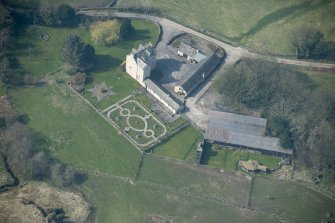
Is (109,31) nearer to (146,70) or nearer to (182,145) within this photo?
(146,70)

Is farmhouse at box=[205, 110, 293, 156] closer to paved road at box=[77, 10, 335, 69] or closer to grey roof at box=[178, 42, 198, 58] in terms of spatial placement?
grey roof at box=[178, 42, 198, 58]

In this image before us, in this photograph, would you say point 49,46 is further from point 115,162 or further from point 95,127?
point 115,162

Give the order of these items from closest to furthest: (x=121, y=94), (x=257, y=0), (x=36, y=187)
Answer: (x=36, y=187)
(x=121, y=94)
(x=257, y=0)

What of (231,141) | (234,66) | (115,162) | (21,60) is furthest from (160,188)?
(21,60)

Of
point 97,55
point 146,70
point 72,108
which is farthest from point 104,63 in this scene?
point 72,108

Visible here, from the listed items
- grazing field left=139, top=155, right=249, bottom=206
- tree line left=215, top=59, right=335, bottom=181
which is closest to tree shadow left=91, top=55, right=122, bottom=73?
tree line left=215, top=59, right=335, bottom=181

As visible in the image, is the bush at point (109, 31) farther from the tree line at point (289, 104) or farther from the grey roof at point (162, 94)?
the tree line at point (289, 104)
